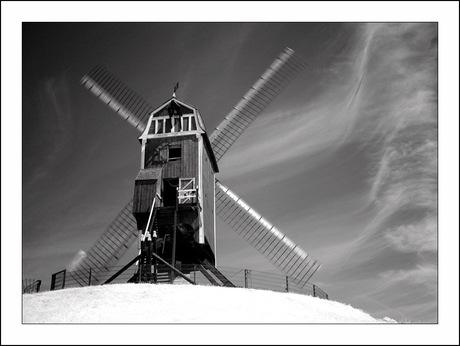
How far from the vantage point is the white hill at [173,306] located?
1630 cm

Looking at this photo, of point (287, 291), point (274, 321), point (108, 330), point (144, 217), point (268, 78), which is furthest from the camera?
point (268, 78)

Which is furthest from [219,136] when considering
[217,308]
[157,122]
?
[217,308]

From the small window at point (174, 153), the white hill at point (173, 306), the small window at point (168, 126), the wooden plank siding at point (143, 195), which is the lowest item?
the white hill at point (173, 306)

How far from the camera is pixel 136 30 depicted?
2330 centimetres

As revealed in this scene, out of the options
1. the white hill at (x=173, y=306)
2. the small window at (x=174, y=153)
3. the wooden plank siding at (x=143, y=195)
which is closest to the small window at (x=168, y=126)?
the small window at (x=174, y=153)

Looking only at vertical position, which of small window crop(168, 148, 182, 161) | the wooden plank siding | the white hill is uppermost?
small window crop(168, 148, 182, 161)

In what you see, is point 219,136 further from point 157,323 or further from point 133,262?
point 157,323

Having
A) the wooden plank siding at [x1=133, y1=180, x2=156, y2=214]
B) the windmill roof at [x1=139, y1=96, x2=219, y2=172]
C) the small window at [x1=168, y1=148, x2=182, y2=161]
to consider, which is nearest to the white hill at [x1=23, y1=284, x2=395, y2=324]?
the wooden plank siding at [x1=133, y1=180, x2=156, y2=214]

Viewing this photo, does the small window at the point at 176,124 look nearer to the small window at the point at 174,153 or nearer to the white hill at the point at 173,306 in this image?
the small window at the point at 174,153

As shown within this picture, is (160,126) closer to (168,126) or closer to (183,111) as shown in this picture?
(168,126)

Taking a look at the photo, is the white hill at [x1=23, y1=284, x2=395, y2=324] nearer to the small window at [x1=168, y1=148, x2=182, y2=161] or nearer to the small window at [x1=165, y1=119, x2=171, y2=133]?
the small window at [x1=168, y1=148, x2=182, y2=161]

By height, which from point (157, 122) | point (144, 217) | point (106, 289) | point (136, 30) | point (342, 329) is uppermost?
point (136, 30)

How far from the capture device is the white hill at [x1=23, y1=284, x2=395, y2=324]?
53.5ft

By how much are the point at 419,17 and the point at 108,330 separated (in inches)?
608
